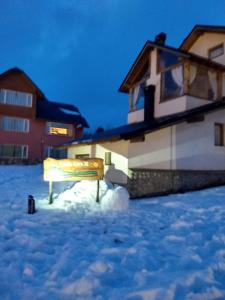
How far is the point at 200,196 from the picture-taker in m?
11.1

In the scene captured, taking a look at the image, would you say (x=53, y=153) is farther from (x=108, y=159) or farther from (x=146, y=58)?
(x=108, y=159)

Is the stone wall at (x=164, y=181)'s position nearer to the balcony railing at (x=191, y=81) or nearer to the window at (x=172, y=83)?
the balcony railing at (x=191, y=81)

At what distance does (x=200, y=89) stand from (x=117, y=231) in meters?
10.5

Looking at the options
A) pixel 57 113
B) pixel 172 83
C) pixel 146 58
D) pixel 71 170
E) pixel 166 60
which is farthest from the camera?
pixel 57 113

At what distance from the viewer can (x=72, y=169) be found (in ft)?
32.1

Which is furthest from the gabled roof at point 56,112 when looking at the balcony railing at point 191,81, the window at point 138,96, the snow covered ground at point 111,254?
the snow covered ground at point 111,254

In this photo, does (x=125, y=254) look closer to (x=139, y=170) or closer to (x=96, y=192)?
(x=96, y=192)

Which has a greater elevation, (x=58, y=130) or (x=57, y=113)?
(x=57, y=113)

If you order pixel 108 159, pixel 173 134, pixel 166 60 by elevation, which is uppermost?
pixel 166 60

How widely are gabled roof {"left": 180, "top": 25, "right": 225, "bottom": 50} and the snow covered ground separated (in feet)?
41.9

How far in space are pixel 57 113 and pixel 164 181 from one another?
2242 cm

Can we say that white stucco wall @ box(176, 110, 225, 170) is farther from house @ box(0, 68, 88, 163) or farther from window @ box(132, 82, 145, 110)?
house @ box(0, 68, 88, 163)

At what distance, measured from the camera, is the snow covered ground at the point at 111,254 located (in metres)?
3.74

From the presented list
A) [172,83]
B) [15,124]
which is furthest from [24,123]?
[172,83]
